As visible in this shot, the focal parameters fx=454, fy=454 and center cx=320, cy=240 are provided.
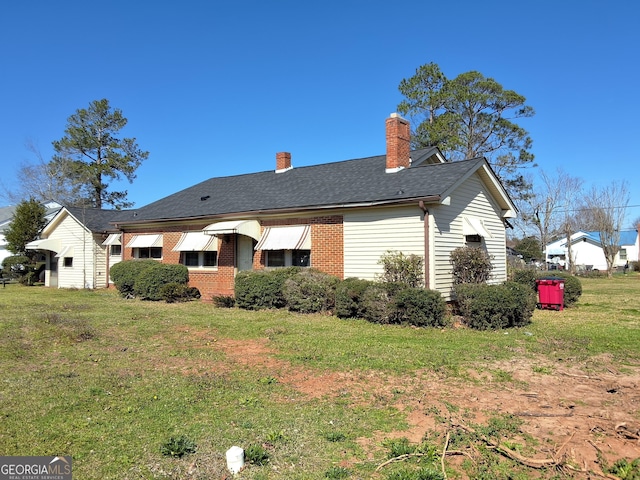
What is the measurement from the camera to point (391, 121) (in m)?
15.5

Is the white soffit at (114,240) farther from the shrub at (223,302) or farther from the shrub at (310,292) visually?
the shrub at (310,292)

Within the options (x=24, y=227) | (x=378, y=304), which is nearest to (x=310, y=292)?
(x=378, y=304)

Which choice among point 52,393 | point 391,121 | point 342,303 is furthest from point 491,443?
point 391,121

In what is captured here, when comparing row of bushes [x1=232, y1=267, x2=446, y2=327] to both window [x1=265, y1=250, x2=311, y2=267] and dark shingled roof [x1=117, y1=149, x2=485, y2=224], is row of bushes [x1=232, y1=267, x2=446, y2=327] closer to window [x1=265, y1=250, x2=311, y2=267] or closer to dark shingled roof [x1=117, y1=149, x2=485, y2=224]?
window [x1=265, y1=250, x2=311, y2=267]

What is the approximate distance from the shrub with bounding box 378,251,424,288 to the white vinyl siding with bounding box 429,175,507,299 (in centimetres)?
43

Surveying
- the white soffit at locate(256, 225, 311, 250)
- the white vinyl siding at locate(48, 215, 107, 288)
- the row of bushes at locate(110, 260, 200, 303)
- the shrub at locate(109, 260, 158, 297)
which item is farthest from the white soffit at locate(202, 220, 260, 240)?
the white vinyl siding at locate(48, 215, 107, 288)

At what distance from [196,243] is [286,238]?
4.56 metres

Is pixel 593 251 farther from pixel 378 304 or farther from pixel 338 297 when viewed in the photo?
pixel 378 304

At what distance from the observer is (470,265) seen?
12750mm

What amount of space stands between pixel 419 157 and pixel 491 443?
548 inches

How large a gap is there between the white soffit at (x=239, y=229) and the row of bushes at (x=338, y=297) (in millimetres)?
1694

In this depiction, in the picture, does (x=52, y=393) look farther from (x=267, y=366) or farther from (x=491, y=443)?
(x=491, y=443)

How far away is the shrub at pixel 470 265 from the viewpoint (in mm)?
12648

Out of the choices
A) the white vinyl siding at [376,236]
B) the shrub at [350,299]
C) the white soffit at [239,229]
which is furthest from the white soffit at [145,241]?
the shrub at [350,299]
